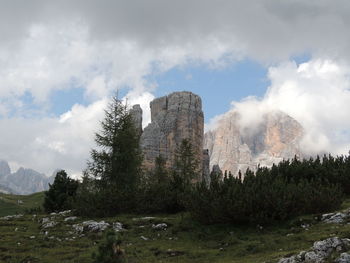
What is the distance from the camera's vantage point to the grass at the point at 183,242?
17.6 m

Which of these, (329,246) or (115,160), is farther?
(115,160)

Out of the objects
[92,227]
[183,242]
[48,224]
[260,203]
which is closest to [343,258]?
[260,203]

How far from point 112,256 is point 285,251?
7.23 meters

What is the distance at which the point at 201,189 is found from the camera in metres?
25.9

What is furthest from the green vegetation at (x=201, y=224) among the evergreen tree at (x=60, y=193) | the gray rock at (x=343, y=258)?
the evergreen tree at (x=60, y=193)

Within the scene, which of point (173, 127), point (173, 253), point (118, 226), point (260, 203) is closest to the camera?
point (173, 253)

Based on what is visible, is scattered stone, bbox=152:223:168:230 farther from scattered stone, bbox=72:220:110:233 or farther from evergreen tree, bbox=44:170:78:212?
evergreen tree, bbox=44:170:78:212

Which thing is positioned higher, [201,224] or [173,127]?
[173,127]

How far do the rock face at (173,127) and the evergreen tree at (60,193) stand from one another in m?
72.7

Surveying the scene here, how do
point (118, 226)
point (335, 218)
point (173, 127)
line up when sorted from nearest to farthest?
point (335, 218) → point (118, 226) → point (173, 127)

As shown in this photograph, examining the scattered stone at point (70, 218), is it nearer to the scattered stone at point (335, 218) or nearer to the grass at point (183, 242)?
the grass at point (183, 242)

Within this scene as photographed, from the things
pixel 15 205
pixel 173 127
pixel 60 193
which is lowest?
pixel 15 205

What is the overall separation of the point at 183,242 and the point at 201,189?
548 cm

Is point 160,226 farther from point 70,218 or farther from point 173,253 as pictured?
point 70,218
